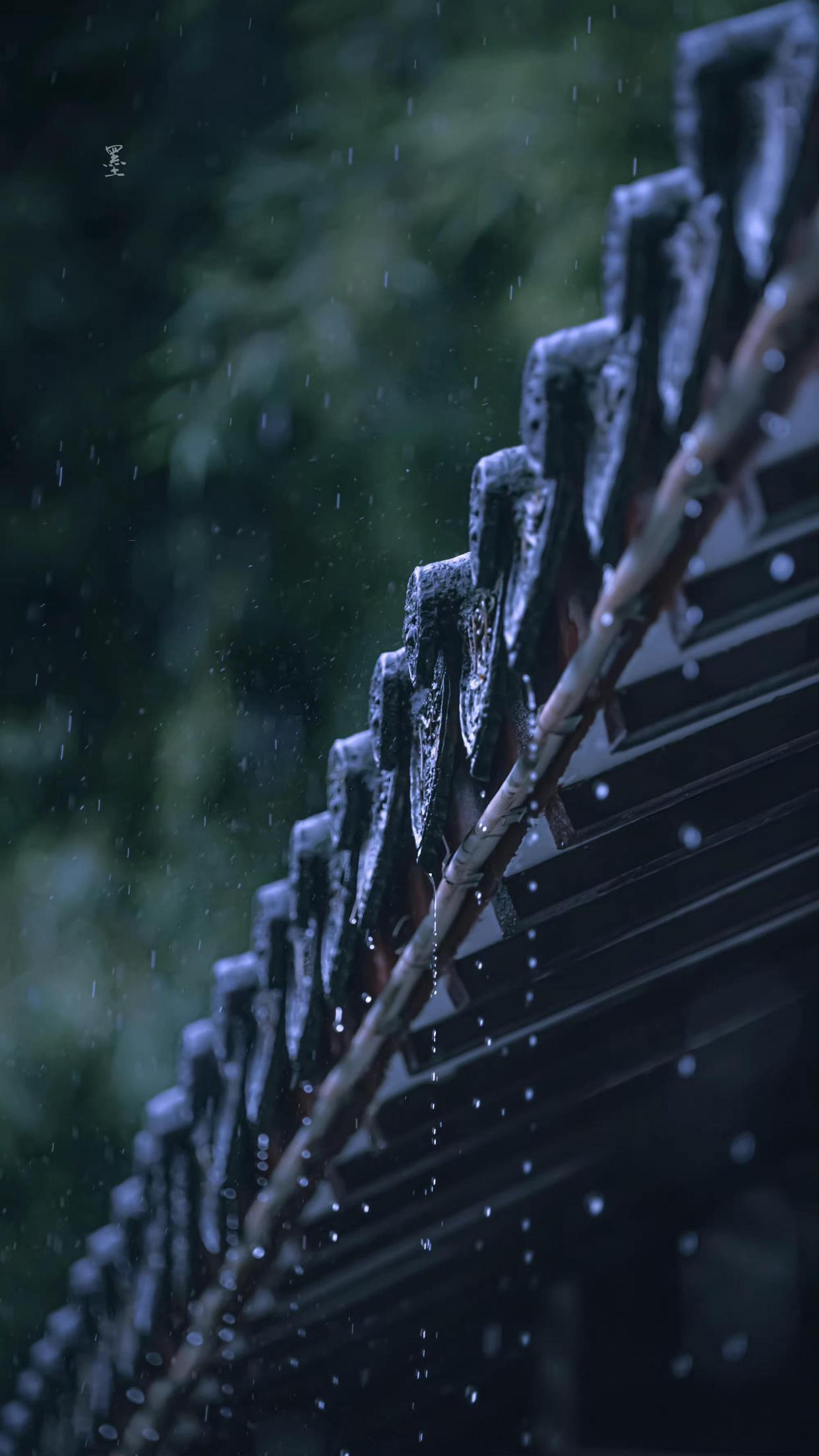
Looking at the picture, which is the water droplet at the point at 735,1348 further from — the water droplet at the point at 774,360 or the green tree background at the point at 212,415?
the green tree background at the point at 212,415

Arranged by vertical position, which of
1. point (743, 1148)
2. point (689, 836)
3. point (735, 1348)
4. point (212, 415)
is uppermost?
point (212, 415)

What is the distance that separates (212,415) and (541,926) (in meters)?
4.93

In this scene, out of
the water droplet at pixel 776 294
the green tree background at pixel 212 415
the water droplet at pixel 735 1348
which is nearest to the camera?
the water droplet at pixel 776 294

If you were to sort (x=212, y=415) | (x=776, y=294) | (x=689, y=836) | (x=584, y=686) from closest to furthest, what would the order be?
(x=776, y=294) < (x=584, y=686) < (x=689, y=836) < (x=212, y=415)

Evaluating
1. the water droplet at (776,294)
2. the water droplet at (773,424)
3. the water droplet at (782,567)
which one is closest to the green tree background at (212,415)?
the water droplet at (782,567)

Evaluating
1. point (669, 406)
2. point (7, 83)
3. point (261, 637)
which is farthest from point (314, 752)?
point (669, 406)

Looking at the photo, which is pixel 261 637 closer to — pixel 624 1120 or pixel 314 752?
pixel 314 752

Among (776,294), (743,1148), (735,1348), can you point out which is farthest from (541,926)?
(735,1348)

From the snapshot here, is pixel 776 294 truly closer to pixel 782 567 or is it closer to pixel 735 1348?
pixel 782 567

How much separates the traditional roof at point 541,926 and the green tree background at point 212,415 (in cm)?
377

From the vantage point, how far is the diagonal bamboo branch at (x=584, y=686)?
42.3 inches

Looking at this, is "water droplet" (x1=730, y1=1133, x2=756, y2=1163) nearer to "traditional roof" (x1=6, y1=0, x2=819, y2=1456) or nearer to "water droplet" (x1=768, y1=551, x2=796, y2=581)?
"traditional roof" (x1=6, y1=0, x2=819, y2=1456)

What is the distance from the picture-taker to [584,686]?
1.40 metres

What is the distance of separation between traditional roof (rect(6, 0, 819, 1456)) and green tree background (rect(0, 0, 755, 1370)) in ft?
12.4
